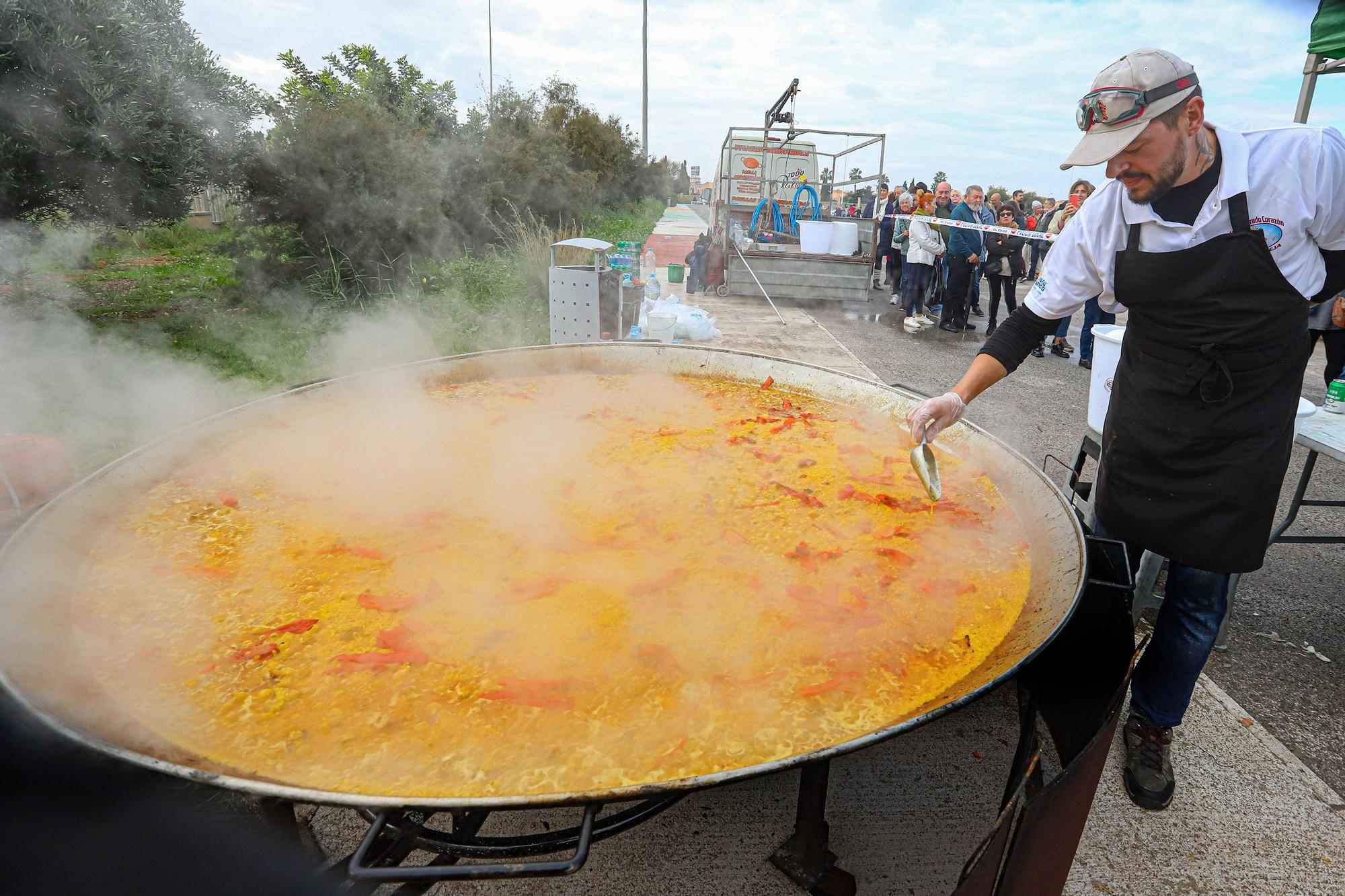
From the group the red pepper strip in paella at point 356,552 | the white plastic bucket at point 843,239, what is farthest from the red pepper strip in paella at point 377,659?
the white plastic bucket at point 843,239

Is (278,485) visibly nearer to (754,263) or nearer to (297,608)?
(297,608)

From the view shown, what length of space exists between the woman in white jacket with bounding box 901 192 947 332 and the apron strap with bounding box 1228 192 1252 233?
26.6ft

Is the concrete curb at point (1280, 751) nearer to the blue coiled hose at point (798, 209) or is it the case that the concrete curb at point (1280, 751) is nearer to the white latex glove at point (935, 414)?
the white latex glove at point (935, 414)

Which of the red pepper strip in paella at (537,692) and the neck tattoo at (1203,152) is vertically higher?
the neck tattoo at (1203,152)

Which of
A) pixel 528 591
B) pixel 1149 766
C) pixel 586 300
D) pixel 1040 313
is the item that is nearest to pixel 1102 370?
pixel 1040 313

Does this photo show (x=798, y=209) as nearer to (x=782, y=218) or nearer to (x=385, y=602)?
(x=782, y=218)

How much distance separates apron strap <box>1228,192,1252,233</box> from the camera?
66.7 inches

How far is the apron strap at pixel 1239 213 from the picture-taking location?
1.69 m

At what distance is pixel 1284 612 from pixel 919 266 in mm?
7435

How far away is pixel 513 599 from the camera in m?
1.73

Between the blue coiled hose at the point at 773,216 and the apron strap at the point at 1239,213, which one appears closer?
the apron strap at the point at 1239,213

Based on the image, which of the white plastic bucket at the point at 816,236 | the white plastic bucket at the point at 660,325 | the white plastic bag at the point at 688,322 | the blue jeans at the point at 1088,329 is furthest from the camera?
the white plastic bucket at the point at 816,236

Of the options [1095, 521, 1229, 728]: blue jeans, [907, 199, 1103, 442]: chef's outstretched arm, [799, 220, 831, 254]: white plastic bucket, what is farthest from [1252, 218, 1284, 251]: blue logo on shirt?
[799, 220, 831, 254]: white plastic bucket

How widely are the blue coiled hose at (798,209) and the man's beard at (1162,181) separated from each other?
11.1m
